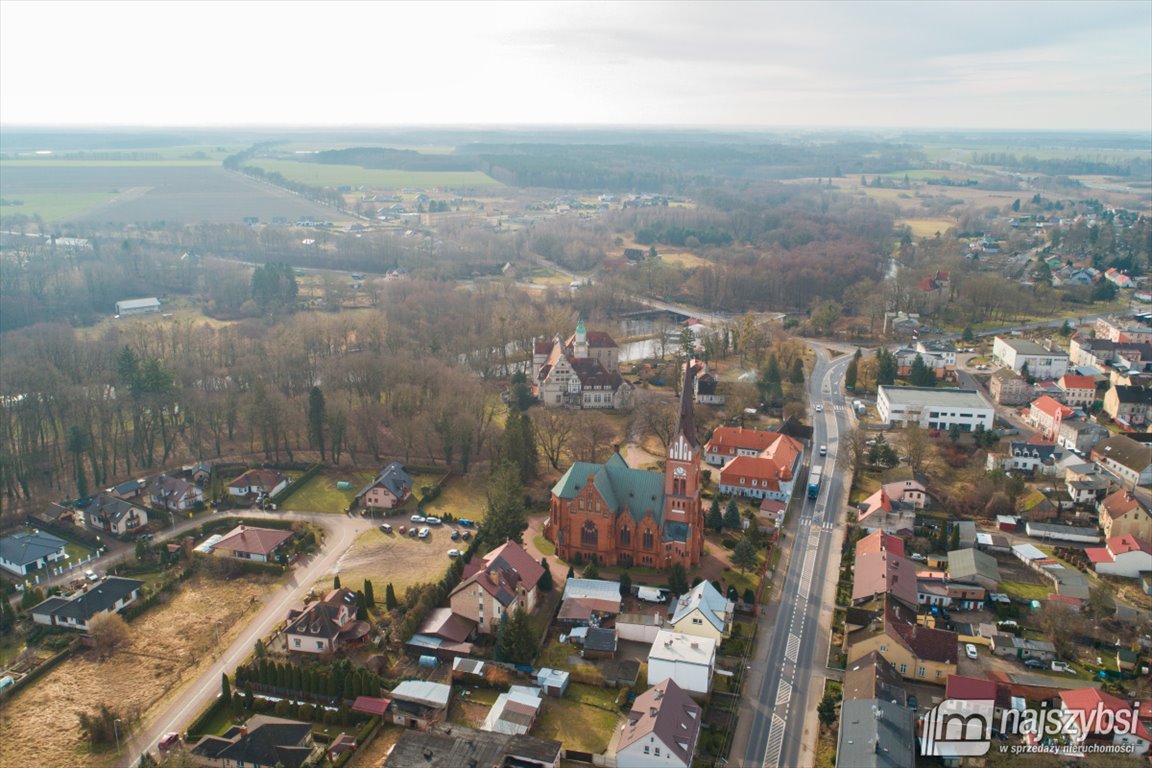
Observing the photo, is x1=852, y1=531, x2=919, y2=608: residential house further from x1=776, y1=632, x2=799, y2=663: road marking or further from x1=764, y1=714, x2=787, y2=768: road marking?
x1=764, y1=714, x2=787, y2=768: road marking

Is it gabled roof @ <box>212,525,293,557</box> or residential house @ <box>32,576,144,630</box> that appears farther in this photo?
gabled roof @ <box>212,525,293,557</box>

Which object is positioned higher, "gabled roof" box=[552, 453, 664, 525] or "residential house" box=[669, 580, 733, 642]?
"gabled roof" box=[552, 453, 664, 525]

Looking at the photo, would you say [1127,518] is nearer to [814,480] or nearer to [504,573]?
[814,480]

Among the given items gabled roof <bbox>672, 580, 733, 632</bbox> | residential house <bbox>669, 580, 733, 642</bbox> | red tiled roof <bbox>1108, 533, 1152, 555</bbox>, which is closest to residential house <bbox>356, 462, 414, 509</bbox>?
gabled roof <bbox>672, 580, 733, 632</bbox>

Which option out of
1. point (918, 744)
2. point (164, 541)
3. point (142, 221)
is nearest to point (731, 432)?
point (918, 744)

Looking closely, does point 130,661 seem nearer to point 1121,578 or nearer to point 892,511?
point 892,511

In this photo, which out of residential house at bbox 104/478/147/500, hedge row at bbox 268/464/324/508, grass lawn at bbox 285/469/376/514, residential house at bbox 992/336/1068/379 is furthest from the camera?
residential house at bbox 992/336/1068/379
